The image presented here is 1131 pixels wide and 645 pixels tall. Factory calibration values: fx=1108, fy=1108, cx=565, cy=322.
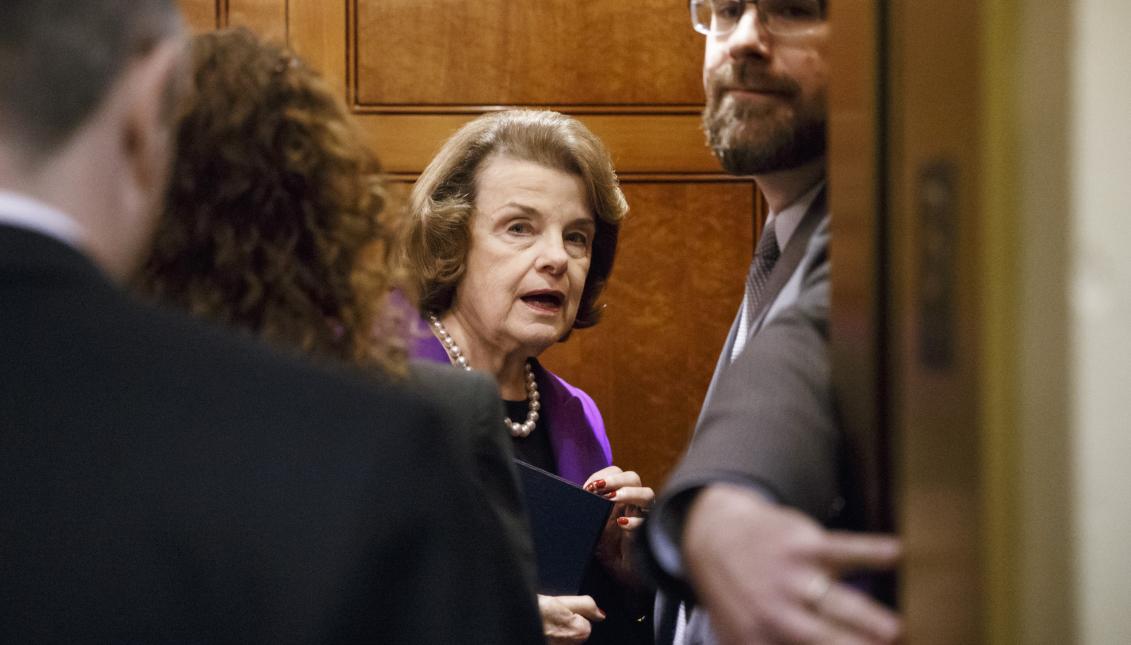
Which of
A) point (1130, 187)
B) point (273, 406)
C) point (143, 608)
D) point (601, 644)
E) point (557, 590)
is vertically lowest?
point (601, 644)

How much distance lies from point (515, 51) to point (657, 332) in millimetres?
944

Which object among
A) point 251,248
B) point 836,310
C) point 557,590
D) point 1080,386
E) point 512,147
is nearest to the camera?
point 1080,386

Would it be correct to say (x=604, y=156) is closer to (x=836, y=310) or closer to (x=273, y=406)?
(x=836, y=310)

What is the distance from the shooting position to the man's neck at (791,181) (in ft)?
3.93

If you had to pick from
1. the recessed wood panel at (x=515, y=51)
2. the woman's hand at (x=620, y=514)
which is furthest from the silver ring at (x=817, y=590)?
the recessed wood panel at (x=515, y=51)

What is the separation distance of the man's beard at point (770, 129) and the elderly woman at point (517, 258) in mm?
894

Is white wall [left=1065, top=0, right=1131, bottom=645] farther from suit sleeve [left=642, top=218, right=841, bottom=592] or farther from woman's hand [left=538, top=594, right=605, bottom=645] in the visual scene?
woman's hand [left=538, top=594, right=605, bottom=645]

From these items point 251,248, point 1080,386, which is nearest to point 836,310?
point 1080,386

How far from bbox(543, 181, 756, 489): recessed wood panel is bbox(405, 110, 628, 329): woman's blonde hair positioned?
47.0 inches

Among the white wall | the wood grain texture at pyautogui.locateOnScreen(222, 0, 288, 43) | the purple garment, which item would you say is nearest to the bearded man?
the white wall

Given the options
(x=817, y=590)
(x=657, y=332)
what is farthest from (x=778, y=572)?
(x=657, y=332)

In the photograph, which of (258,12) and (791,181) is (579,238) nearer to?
(791,181)

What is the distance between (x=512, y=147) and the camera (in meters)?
2.09

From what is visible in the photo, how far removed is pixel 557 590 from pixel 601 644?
226 mm
